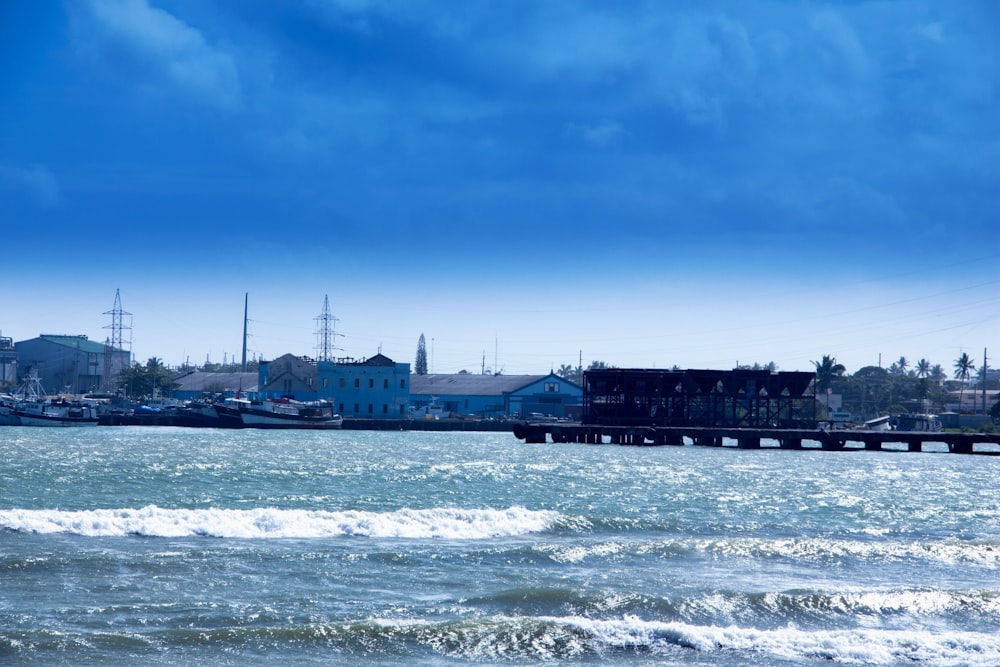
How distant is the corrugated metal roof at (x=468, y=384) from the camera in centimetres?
13162

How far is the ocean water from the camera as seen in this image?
51.4 ft

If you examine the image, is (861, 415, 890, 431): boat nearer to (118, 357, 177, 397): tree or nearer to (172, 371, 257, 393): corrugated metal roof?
(172, 371, 257, 393): corrugated metal roof

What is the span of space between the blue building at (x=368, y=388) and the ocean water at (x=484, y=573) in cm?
8019

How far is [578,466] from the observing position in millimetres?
51906

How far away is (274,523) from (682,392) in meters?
64.8

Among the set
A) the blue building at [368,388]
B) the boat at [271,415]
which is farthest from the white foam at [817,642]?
the blue building at [368,388]

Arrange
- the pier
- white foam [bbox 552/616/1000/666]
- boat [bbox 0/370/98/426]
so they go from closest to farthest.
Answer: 1. white foam [bbox 552/616/1000/666]
2. the pier
3. boat [bbox 0/370/98/426]

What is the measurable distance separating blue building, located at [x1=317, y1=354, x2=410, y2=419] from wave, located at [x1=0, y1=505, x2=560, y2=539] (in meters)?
92.1

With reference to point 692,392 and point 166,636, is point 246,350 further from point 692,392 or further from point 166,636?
point 166,636

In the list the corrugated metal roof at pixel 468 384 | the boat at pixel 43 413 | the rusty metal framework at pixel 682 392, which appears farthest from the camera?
the corrugated metal roof at pixel 468 384

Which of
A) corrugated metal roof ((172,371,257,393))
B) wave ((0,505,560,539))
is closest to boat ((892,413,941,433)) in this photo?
corrugated metal roof ((172,371,257,393))

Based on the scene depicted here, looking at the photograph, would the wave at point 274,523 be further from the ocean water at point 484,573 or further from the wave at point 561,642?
the wave at point 561,642

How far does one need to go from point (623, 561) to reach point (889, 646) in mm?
6940

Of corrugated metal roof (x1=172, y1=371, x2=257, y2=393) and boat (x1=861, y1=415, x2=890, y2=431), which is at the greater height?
corrugated metal roof (x1=172, y1=371, x2=257, y2=393)
